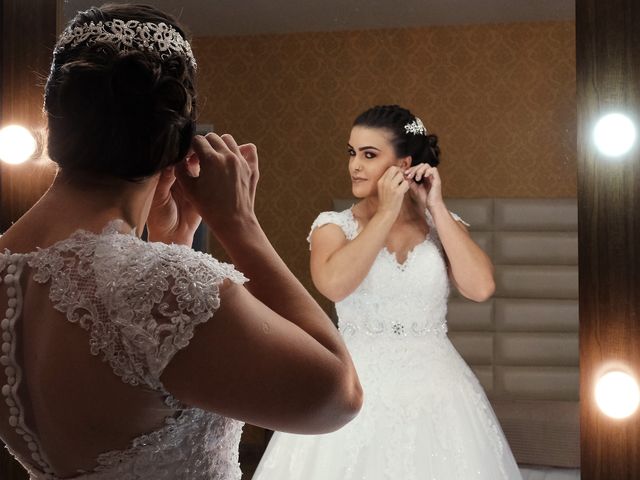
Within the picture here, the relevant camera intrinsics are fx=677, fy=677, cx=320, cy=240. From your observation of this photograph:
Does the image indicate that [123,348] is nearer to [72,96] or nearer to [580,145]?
[72,96]

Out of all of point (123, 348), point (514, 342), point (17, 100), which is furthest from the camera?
point (17, 100)

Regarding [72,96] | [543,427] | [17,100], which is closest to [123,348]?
[72,96]

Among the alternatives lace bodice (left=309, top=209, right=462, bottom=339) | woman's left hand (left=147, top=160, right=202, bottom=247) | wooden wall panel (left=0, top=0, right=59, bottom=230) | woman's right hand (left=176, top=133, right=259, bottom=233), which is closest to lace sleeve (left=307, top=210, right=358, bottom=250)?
lace bodice (left=309, top=209, right=462, bottom=339)

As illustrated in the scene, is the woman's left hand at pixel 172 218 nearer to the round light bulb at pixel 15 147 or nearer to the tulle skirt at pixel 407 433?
the tulle skirt at pixel 407 433

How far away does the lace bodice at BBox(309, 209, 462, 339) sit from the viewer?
38.3 inches

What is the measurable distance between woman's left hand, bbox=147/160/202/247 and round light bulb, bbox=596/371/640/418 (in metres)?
0.64

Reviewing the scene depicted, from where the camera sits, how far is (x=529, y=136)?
3.10 ft

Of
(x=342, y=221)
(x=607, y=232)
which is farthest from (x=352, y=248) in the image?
(x=607, y=232)

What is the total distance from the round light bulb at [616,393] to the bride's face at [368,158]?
43cm

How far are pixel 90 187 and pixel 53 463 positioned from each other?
23 centimetres

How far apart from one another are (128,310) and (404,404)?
0.62m

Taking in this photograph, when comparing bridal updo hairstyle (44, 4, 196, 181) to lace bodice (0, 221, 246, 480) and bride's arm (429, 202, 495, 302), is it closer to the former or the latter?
lace bodice (0, 221, 246, 480)

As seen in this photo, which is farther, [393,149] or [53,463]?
[393,149]

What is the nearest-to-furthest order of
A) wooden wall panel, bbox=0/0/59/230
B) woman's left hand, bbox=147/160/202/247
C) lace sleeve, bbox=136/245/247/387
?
lace sleeve, bbox=136/245/247/387, woman's left hand, bbox=147/160/202/247, wooden wall panel, bbox=0/0/59/230
